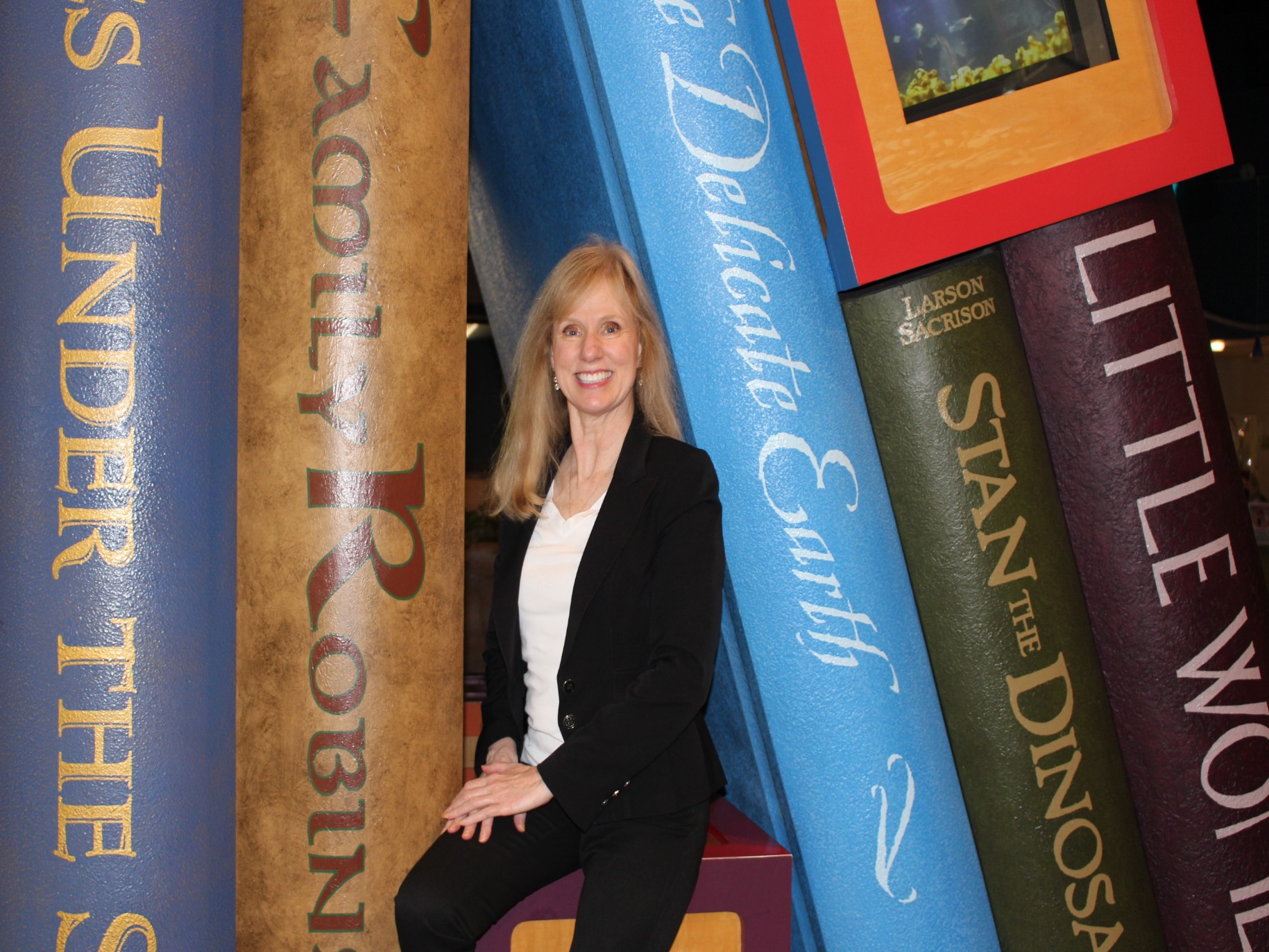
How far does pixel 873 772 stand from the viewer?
1040mm

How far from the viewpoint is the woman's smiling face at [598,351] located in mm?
1189

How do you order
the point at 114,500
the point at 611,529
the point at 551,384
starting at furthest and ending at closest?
1. the point at 551,384
2. the point at 611,529
3. the point at 114,500

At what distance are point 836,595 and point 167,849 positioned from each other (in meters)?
0.71

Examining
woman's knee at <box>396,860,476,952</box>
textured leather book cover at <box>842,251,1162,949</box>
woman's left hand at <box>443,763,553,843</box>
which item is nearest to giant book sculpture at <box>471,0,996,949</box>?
textured leather book cover at <box>842,251,1162,949</box>

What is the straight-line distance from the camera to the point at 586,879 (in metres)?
1.01

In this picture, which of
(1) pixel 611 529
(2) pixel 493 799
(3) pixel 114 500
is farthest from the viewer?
(1) pixel 611 529

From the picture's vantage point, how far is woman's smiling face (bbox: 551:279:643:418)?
1189 millimetres

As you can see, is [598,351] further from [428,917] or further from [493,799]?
[428,917]

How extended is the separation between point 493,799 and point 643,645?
0.77 feet

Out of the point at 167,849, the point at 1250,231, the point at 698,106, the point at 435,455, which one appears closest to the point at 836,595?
the point at 435,455

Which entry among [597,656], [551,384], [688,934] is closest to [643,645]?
[597,656]

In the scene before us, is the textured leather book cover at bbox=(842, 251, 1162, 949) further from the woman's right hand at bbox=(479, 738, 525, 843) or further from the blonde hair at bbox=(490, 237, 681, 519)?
the woman's right hand at bbox=(479, 738, 525, 843)

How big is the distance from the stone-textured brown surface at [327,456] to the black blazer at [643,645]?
0.17 metres

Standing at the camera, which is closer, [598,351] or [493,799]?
[493,799]
